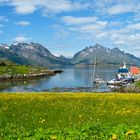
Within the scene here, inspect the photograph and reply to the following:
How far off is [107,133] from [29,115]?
1270cm

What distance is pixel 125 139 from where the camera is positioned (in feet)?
45.4

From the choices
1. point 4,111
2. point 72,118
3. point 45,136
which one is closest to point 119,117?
point 72,118

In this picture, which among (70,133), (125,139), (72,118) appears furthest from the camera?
(72,118)

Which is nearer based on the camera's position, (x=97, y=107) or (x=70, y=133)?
(x=70, y=133)

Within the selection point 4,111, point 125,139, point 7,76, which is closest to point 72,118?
point 4,111

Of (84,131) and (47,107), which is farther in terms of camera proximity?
(47,107)

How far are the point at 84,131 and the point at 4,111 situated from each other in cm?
1464

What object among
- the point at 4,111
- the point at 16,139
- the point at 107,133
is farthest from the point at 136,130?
the point at 4,111

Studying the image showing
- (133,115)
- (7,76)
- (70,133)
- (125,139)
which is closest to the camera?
(125,139)

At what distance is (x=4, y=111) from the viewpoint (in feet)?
95.2

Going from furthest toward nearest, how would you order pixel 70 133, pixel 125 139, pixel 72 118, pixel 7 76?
pixel 7 76 → pixel 72 118 → pixel 70 133 → pixel 125 139

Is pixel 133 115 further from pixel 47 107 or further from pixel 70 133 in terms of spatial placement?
pixel 70 133

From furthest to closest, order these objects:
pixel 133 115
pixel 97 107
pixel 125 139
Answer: pixel 97 107, pixel 133 115, pixel 125 139

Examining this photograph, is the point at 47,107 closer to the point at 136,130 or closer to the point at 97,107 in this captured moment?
the point at 97,107
